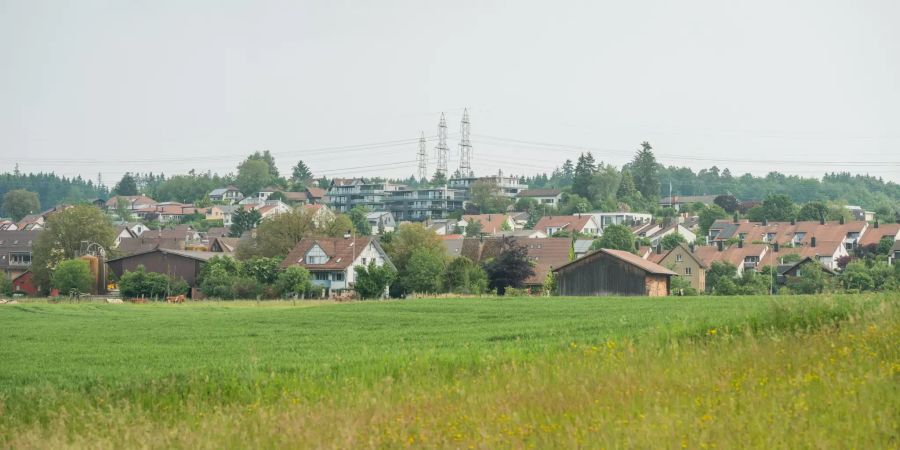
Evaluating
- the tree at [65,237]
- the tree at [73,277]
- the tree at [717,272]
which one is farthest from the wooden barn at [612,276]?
the tree at [65,237]

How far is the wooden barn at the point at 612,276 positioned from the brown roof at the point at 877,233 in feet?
188

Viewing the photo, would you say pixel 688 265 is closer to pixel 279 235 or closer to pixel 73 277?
pixel 279 235

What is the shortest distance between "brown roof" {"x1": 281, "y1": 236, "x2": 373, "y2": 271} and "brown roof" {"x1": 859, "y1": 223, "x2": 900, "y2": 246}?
6389cm

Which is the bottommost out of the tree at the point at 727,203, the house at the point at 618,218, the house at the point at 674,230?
the house at the point at 674,230

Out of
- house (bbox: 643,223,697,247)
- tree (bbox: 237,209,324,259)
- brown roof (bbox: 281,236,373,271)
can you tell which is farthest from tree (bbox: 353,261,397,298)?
house (bbox: 643,223,697,247)

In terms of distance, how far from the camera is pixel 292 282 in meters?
87.5

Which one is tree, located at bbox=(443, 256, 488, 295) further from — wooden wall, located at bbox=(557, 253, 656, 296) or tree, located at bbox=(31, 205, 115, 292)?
tree, located at bbox=(31, 205, 115, 292)

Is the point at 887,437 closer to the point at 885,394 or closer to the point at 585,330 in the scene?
the point at 885,394

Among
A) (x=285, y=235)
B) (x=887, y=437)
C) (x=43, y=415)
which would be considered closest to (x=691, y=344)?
(x=887, y=437)

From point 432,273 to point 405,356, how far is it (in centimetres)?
6749

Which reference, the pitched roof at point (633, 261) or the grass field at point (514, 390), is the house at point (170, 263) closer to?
the pitched roof at point (633, 261)

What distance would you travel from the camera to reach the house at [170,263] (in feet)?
323

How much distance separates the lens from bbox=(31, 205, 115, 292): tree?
359 feet

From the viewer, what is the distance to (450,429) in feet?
45.5
